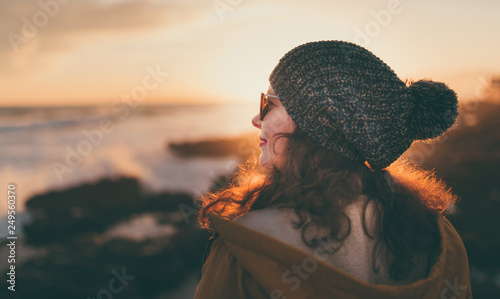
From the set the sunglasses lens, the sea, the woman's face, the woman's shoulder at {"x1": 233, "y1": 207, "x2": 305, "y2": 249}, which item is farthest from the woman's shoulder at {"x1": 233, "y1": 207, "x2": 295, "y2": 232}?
the sea

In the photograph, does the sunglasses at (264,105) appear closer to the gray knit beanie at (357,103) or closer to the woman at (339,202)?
the woman at (339,202)

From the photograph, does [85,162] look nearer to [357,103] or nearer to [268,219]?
A: [268,219]

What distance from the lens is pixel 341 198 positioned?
132 cm

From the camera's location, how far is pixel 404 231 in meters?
1.37

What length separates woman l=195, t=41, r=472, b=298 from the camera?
3.88ft

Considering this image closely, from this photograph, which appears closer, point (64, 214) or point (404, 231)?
point (404, 231)

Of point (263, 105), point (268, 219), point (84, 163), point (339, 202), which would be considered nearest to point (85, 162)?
point (84, 163)

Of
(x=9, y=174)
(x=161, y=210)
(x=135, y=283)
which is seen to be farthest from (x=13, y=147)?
(x=135, y=283)

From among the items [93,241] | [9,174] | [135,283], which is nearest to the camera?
[135,283]

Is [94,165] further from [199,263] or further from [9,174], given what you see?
[199,263]

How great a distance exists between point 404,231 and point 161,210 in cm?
910

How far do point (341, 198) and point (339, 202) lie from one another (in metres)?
0.02

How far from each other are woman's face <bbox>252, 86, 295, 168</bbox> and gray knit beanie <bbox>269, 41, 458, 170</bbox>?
0.25 ft

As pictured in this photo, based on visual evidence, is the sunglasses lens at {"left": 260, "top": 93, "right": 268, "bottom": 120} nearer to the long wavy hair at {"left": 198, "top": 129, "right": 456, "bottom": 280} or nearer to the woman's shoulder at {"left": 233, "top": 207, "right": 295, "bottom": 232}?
the long wavy hair at {"left": 198, "top": 129, "right": 456, "bottom": 280}
